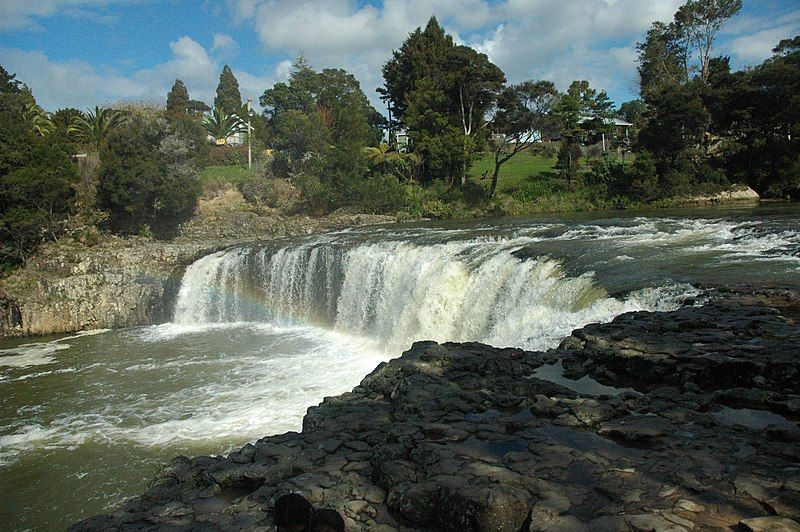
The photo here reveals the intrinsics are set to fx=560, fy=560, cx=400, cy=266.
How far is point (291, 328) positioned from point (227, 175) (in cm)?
2083

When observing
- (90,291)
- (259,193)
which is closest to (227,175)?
(259,193)

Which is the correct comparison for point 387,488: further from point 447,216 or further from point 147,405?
point 447,216

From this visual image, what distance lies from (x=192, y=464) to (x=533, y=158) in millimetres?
39442

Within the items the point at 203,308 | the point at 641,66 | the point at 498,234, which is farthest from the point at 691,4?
the point at 203,308

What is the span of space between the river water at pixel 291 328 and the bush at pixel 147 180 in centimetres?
685

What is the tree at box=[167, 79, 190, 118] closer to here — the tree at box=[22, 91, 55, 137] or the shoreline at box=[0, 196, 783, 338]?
the tree at box=[22, 91, 55, 137]

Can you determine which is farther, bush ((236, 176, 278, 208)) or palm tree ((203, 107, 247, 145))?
palm tree ((203, 107, 247, 145))

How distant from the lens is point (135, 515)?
4.61 meters

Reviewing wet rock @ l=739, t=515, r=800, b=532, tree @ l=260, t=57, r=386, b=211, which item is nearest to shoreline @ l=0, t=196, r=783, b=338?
tree @ l=260, t=57, r=386, b=211

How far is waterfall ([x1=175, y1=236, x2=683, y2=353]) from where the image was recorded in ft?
31.9

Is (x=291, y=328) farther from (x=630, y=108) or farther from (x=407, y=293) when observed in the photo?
(x=630, y=108)

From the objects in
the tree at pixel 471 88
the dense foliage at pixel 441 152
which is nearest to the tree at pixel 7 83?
the dense foliage at pixel 441 152

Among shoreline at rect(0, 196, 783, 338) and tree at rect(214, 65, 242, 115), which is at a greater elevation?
tree at rect(214, 65, 242, 115)

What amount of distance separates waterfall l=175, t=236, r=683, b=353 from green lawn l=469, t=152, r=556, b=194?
17937 mm
